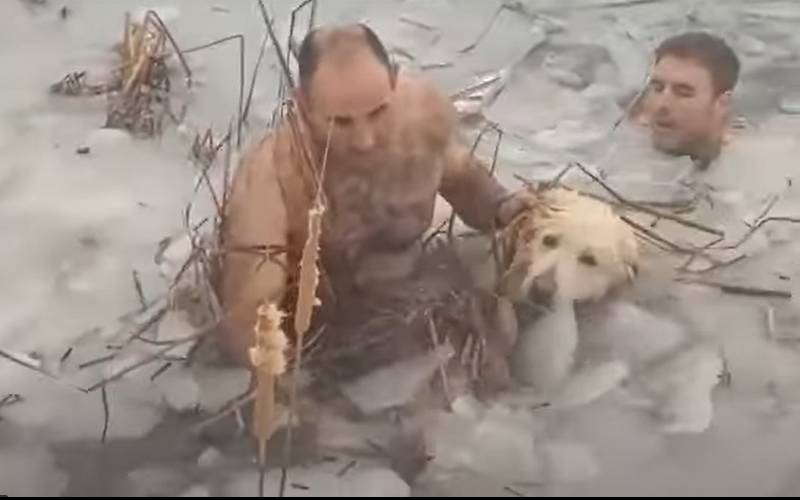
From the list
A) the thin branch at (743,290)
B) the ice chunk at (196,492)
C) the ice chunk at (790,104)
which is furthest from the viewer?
the ice chunk at (790,104)

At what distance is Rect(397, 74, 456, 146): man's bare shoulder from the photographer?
2.35ft

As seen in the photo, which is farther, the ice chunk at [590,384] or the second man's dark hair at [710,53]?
the second man's dark hair at [710,53]

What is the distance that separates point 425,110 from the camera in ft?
2.39

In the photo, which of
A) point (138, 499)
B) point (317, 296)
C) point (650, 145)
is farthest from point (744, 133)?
point (138, 499)

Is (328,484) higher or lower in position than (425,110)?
lower

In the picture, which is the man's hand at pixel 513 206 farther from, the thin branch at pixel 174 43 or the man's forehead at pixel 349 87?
the thin branch at pixel 174 43

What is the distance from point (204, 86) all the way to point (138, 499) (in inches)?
10.5

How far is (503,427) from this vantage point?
67cm

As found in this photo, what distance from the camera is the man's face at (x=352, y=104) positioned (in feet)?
2.26

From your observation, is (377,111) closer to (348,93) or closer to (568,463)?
(348,93)

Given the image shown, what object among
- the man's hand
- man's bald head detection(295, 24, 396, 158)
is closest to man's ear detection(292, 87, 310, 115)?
man's bald head detection(295, 24, 396, 158)

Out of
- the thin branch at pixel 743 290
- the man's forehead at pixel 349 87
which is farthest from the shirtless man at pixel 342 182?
the thin branch at pixel 743 290

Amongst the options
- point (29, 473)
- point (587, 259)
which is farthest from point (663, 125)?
point (29, 473)

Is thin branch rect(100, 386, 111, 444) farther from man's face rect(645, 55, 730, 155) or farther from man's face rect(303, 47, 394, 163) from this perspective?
man's face rect(645, 55, 730, 155)
